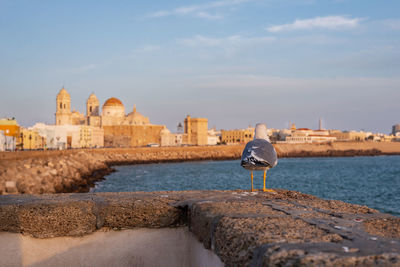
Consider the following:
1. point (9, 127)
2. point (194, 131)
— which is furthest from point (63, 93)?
point (9, 127)

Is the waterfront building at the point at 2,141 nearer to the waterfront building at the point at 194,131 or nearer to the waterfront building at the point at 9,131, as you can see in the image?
the waterfront building at the point at 9,131

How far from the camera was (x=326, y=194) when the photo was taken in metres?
18.1

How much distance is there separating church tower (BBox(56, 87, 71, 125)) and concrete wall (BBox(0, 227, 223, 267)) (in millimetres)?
70206

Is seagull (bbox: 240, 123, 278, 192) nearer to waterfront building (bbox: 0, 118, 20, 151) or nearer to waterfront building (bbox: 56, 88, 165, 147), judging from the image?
waterfront building (bbox: 0, 118, 20, 151)

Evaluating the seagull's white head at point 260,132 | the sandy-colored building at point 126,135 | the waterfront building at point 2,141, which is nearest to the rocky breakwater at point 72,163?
the waterfront building at point 2,141

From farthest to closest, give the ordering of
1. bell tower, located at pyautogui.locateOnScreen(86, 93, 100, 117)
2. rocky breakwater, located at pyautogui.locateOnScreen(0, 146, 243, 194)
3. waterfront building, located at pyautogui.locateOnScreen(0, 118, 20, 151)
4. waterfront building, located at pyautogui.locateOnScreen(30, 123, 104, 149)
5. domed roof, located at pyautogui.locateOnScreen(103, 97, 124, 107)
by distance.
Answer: bell tower, located at pyautogui.locateOnScreen(86, 93, 100, 117)
domed roof, located at pyautogui.locateOnScreen(103, 97, 124, 107)
waterfront building, located at pyautogui.locateOnScreen(30, 123, 104, 149)
waterfront building, located at pyautogui.locateOnScreen(0, 118, 20, 151)
rocky breakwater, located at pyautogui.locateOnScreen(0, 146, 243, 194)

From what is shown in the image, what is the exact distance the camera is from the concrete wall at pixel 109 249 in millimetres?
2453

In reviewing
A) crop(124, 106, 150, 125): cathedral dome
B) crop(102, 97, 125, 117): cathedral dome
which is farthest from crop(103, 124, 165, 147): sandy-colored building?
crop(102, 97, 125, 117): cathedral dome

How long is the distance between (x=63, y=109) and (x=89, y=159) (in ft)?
132

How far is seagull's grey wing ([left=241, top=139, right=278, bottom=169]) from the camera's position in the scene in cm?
303

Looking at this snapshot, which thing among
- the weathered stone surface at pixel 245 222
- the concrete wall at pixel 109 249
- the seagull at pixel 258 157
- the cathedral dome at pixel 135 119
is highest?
the cathedral dome at pixel 135 119

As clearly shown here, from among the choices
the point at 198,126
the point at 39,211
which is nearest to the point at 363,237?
the point at 39,211

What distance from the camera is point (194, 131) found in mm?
76812

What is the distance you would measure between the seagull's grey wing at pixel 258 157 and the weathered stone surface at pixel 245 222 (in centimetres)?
20
